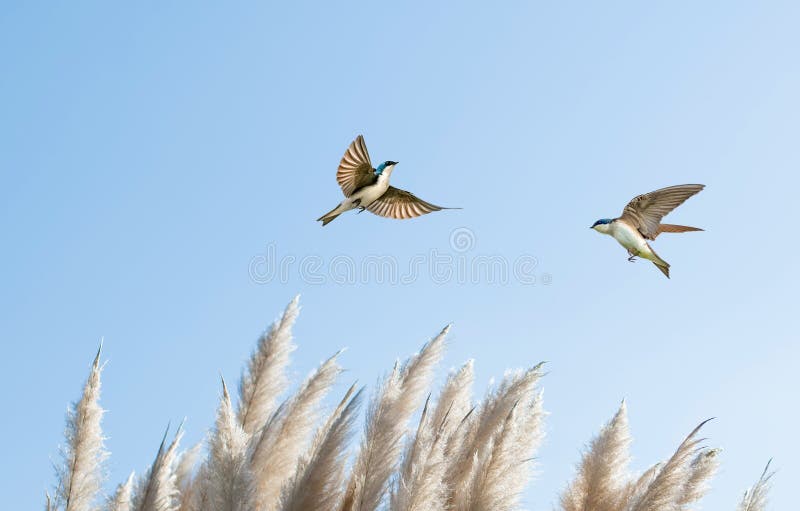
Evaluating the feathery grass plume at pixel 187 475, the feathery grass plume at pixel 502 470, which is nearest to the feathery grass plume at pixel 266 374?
the feathery grass plume at pixel 187 475

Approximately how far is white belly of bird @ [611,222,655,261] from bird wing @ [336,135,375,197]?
131 cm

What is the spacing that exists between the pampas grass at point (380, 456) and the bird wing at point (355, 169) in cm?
82

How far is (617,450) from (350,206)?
1905 mm

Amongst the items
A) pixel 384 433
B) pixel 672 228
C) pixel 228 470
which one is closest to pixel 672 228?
pixel 672 228

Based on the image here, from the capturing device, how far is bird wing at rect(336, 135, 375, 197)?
13.0 feet

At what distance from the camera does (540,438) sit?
3.31 meters

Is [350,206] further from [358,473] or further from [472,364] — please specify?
[358,473]

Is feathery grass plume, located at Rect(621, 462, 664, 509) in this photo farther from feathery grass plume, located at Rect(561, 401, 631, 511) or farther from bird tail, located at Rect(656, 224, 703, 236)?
bird tail, located at Rect(656, 224, 703, 236)

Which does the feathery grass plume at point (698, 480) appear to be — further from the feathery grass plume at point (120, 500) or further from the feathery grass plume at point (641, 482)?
the feathery grass plume at point (120, 500)

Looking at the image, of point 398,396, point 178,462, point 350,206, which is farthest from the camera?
point 350,206

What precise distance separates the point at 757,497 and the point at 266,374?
6.84ft

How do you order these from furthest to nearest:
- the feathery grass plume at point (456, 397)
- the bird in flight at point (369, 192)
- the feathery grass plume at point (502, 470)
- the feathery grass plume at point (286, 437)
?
the bird in flight at point (369, 192), the feathery grass plume at point (456, 397), the feathery grass plume at point (286, 437), the feathery grass plume at point (502, 470)

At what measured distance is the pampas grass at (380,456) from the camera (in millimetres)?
2887

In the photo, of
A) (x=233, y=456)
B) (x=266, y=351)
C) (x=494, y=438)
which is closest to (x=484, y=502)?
(x=494, y=438)
